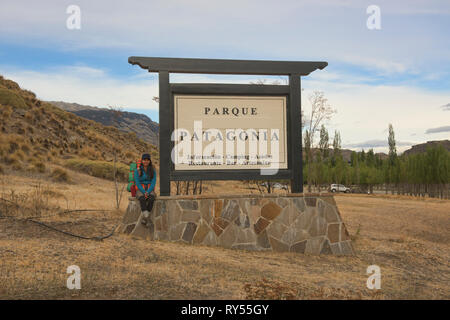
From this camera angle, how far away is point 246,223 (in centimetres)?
842

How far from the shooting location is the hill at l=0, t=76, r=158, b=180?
21.5 m

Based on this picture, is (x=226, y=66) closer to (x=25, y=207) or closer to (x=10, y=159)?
(x=25, y=207)

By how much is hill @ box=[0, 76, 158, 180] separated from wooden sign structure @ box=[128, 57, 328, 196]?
13449 mm

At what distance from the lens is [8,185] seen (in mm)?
15094

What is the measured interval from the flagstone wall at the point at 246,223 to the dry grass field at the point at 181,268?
0.35m

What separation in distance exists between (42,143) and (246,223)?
22.8m

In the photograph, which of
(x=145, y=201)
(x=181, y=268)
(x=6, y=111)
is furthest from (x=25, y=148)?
(x=181, y=268)

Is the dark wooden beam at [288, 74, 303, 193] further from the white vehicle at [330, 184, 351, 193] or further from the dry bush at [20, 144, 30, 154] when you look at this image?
the white vehicle at [330, 184, 351, 193]

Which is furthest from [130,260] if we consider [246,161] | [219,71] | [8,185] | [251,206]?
[8,185]

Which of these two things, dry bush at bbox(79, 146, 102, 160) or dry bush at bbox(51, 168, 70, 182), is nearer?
dry bush at bbox(51, 168, 70, 182)

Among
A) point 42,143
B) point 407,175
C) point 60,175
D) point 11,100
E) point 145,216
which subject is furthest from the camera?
point 407,175

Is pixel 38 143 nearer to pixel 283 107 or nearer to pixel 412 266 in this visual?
pixel 283 107

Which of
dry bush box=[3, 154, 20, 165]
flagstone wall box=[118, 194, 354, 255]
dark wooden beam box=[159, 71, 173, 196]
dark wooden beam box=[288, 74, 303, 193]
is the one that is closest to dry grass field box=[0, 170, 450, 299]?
flagstone wall box=[118, 194, 354, 255]

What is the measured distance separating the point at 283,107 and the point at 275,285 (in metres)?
5.26
